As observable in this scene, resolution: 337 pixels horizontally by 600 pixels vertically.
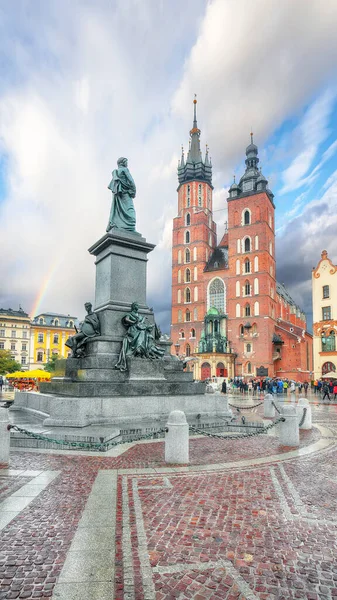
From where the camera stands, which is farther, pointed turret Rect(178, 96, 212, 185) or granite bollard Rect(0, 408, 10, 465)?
pointed turret Rect(178, 96, 212, 185)

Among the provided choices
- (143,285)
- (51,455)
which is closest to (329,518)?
(51,455)

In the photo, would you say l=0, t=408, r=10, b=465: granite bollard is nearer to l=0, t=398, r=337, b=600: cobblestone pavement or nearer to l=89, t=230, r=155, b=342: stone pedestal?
l=0, t=398, r=337, b=600: cobblestone pavement

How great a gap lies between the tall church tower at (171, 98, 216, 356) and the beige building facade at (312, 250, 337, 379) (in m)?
23.1

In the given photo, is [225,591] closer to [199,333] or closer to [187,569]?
[187,569]

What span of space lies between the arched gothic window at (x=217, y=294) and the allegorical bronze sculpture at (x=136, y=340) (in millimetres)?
55324

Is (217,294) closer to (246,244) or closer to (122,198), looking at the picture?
(246,244)

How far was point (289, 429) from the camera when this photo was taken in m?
8.79

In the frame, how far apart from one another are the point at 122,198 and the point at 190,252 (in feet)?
191

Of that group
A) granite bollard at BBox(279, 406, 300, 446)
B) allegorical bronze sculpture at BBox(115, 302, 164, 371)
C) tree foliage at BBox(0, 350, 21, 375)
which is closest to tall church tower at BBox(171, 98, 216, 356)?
tree foliage at BBox(0, 350, 21, 375)

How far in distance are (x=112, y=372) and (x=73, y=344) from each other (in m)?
1.87

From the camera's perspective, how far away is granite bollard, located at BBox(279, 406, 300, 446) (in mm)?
8758

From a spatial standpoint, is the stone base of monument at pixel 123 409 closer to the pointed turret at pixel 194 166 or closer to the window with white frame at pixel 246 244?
the window with white frame at pixel 246 244

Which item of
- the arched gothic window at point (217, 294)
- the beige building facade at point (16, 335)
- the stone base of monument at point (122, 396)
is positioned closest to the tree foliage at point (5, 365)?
the beige building facade at point (16, 335)

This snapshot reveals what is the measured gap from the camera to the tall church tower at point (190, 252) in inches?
2704
